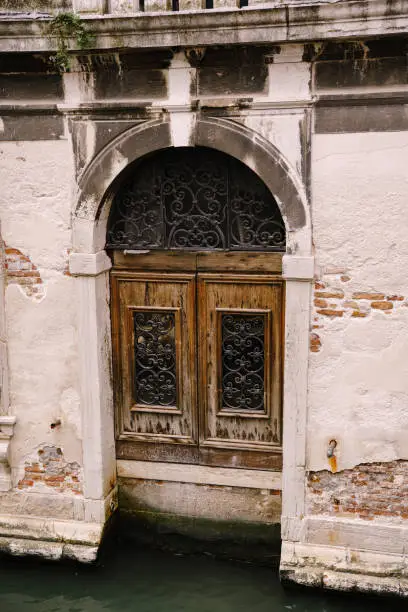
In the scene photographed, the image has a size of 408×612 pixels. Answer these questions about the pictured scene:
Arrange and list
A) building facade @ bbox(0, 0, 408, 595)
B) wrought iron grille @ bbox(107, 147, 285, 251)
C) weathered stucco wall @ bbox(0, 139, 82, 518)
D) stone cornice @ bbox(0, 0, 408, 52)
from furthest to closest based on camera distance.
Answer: weathered stucco wall @ bbox(0, 139, 82, 518) < wrought iron grille @ bbox(107, 147, 285, 251) < building facade @ bbox(0, 0, 408, 595) < stone cornice @ bbox(0, 0, 408, 52)

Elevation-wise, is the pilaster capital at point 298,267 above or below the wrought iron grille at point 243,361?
above

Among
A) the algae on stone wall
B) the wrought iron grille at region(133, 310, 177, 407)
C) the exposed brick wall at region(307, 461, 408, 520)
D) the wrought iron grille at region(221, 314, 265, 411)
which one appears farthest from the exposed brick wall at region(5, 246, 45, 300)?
the exposed brick wall at region(307, 461, 408, 520)

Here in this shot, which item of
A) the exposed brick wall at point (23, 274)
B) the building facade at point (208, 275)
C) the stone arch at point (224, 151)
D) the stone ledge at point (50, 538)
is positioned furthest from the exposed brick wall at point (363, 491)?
the exposed brick wall at point (23, 274)

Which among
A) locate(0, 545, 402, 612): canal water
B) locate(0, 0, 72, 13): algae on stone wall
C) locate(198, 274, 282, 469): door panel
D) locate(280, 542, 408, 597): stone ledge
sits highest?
locate(0, 0, 72, 13): algae on stone wall

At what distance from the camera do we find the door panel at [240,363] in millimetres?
5617

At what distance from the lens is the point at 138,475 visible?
20.3 feet

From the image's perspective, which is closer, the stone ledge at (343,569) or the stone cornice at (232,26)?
the stone cornice at (232,26)

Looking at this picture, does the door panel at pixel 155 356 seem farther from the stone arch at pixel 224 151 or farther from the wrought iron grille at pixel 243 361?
the stone arch at pixel 224 151

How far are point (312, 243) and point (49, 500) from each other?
10.2 feet

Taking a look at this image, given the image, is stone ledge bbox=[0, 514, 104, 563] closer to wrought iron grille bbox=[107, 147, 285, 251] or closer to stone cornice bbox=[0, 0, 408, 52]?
wrought iron grille bbox=[107, 147, 285, 251]

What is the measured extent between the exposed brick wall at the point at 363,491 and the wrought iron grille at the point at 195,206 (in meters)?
1.81

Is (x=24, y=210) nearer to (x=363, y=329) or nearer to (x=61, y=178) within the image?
(x=61, y=178)

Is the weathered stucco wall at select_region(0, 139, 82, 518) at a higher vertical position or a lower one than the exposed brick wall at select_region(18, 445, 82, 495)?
higher

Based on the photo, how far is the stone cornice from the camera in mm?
4570
